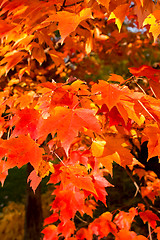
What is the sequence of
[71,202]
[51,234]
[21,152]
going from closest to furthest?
[21,152] < [71,202] < [51,234]

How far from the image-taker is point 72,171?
121cm

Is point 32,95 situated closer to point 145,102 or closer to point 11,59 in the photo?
point 11,59

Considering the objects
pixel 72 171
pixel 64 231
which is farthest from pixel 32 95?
pixel 64 231

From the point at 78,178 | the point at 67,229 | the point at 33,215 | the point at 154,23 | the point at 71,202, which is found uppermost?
the point at 154,23

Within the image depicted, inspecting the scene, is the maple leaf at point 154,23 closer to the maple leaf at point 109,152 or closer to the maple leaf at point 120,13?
the maple leaf at point 120,13

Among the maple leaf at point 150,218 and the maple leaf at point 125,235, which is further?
the maple leaf at point 150,218

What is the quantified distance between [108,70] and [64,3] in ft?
20.9

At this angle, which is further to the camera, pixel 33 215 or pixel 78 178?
pixel 33 215

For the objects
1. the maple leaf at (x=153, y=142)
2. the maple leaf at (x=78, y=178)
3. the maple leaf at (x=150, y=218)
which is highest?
the maple leaf at (x=153, y=142)

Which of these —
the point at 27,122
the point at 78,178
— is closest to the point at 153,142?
the point at 78,178

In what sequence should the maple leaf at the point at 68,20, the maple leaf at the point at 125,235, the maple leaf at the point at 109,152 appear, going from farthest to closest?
the maple leaf at the point at 125,235
the maple leaf at the point at 109,152
the maple leaf at the point at 68,20

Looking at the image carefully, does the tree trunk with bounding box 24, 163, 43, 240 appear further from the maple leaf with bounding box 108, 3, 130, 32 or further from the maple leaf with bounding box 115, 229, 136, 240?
the maple leaf with bounding box 108, 3, 130, 32

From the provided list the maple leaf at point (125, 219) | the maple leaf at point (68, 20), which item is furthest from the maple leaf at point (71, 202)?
the maple leaf at point (125, 219)

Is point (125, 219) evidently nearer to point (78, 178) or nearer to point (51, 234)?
point (51, 234)
